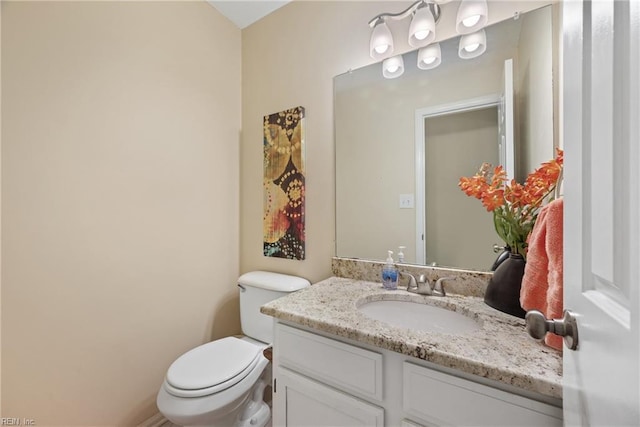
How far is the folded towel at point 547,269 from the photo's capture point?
24.3 inches

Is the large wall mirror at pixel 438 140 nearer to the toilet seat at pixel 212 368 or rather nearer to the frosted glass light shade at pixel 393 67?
the frosted glass light shade at pixel 393 67

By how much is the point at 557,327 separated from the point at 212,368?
1247mm

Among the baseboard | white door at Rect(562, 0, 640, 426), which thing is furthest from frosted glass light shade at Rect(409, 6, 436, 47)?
the baseboard

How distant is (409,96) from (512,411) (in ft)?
3.90

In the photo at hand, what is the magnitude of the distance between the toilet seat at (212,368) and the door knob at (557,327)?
1123 mm

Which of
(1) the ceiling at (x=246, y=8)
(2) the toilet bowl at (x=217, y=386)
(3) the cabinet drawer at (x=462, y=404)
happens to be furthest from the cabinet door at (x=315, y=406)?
(1) the ceiling at (x=246, y=8)

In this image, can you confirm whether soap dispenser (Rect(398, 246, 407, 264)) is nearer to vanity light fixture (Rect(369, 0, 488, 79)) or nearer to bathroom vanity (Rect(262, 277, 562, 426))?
bathroom vanity (Rect(262, 277, 562, 426))

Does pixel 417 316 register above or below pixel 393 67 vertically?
below

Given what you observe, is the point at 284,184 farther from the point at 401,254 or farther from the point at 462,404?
the point at 462,404

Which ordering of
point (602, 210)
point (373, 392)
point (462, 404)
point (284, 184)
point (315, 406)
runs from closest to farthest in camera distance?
point (602, 210), point (462, 404), point (373, 392), point (315, 406), point (284, 184)

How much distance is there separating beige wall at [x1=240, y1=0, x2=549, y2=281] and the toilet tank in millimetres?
116

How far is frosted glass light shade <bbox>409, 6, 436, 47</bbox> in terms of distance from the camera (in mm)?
1148

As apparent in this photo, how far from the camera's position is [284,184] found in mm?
1625

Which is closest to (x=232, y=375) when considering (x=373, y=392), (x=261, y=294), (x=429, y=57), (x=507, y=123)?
(x=261, y=294)
